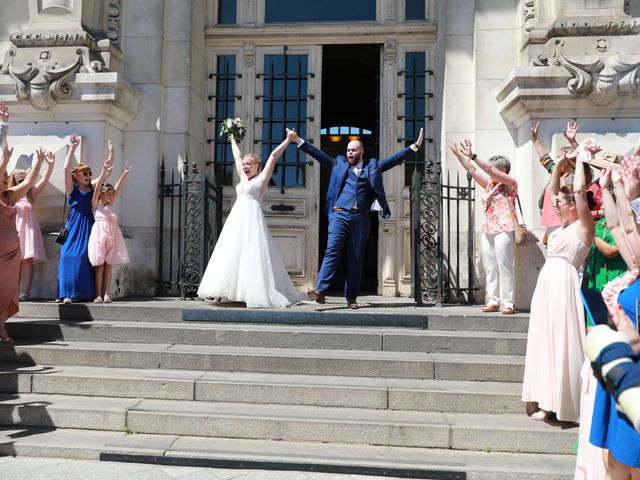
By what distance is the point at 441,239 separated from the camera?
23.1 feet

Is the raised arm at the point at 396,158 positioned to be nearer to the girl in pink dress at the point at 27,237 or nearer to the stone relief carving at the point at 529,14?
the stone relief carving at the point at 529,14

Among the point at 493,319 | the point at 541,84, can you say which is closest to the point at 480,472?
the point at 493,319

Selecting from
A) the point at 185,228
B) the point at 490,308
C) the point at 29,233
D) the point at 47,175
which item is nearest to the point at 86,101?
the point at 47,175

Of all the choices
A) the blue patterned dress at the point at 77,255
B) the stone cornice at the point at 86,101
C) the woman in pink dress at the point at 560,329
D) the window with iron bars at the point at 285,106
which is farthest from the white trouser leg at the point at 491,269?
the stone cornice at the point at 86,101

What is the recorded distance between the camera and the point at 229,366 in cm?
511

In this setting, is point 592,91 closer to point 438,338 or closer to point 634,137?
point 634,137

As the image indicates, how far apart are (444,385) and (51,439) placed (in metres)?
3.34

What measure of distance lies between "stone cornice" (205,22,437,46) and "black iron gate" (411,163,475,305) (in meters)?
2.83

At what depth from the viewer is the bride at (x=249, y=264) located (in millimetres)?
6547

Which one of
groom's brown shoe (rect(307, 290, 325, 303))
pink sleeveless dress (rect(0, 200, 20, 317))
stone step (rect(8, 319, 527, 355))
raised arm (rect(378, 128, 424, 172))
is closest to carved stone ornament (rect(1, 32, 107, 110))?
pink sleeveless dress (rect(0, 200, 20, 317))

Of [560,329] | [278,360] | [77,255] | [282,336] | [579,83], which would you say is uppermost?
[579,83]

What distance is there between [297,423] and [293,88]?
6.47 m

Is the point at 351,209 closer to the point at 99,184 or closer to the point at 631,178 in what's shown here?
the point at 99,184

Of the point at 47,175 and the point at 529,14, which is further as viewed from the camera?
the point at 529,14
